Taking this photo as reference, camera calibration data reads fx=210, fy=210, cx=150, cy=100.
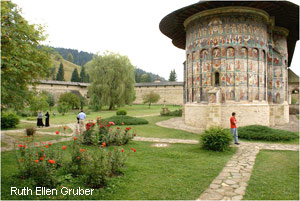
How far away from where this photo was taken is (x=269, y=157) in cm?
670

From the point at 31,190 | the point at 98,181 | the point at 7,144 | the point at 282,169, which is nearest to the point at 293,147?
the point at 282,169

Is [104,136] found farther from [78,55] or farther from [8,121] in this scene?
[78,55]

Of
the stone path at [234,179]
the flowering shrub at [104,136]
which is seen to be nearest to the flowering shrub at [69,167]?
the stone path at [234,179]

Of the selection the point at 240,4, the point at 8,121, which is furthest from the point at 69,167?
the point at 240,4

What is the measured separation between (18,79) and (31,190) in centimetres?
465

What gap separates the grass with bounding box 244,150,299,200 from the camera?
12.8 ft

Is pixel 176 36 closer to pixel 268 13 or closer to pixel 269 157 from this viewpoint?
pixel 268 13

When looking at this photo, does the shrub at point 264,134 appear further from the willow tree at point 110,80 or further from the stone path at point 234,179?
the willow tree at point 110,80

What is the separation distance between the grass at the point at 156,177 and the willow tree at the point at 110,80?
21979 mm

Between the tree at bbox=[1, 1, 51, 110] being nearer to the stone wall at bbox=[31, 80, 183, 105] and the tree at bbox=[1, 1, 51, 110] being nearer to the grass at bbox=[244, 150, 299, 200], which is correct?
the grass at bbox=[244, 150, 299, 200]

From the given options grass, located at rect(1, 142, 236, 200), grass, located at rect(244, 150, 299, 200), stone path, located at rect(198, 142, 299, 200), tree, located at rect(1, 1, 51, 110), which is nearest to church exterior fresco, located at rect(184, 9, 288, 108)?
stone path, located at rect(198, 142, 299, 200)

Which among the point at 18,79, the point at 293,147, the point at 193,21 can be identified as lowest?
the point at 293,147

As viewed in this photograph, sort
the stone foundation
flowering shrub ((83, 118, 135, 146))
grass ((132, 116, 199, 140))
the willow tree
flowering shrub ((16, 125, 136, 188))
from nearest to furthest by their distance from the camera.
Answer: flowering shrub ((16, 125, 136, 188)), flowering shrub ((83, 118, 135, 146)), grass ((132, 116, 199, 140)), the stone foundation, the willow tree

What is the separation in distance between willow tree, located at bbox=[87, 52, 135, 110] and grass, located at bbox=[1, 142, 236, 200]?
22.0m
